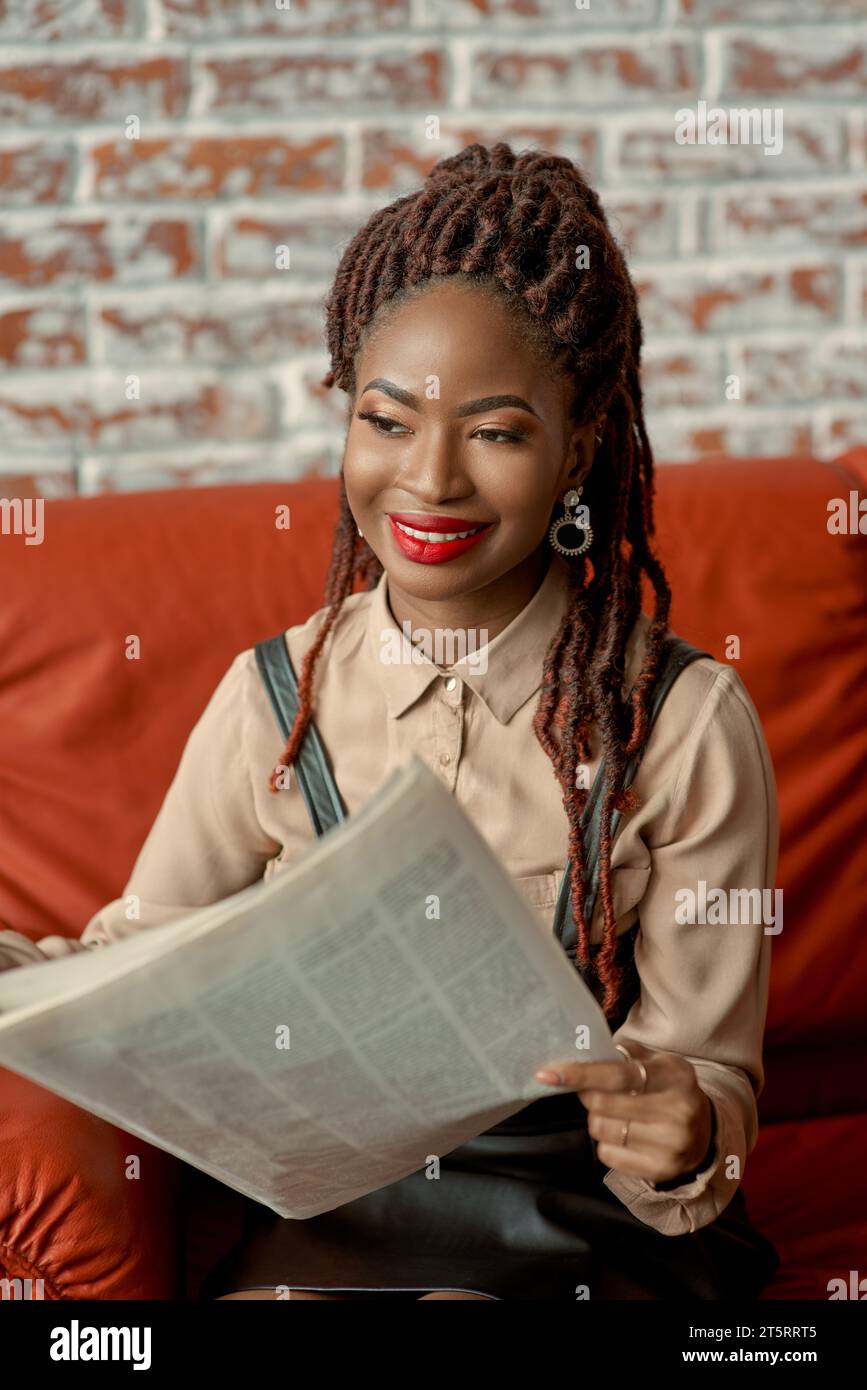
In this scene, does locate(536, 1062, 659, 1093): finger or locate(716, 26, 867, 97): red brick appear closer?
locate(536, 1062, 659, 1093): finger

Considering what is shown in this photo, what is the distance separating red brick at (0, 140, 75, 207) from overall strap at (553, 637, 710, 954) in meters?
0.96

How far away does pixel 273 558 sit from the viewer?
1377 mm

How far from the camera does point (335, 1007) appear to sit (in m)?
0.69

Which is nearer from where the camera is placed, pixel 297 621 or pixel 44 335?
pixel 297 621

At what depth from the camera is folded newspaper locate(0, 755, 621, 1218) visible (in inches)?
25.1

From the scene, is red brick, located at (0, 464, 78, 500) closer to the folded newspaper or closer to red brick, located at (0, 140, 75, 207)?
red brick, located at (0, 140, 75, 207)

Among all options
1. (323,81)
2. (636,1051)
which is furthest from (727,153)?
(636,1051)

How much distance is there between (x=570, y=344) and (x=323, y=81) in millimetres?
805

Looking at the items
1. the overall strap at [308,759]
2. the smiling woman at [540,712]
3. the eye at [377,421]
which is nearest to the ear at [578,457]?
the smiling woman at [540,712]

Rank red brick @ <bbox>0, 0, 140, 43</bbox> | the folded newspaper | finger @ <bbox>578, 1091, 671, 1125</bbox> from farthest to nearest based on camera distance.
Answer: red brick @ <bbox>0, 0, 140, 43</bbox>
finger @ <bbox>578, 1091, 671, 1125</bbox>
the folded newspaper

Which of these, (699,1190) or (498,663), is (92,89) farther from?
(699,1190)

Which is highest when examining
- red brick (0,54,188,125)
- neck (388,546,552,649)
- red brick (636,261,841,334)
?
red brick (0,54,188,125)

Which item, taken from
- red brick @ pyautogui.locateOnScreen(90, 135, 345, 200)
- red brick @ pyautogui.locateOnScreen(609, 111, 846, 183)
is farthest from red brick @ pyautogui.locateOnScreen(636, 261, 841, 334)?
red brick @ pyautogui.locateOnScreen(90, 135, 345, 200)
